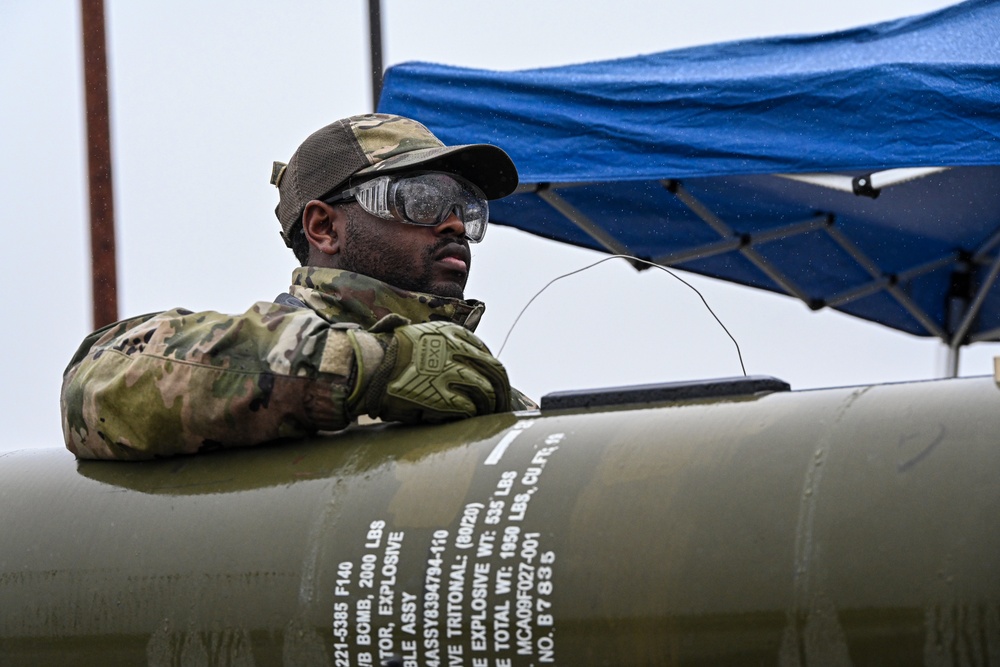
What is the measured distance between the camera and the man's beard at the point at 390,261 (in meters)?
2.65

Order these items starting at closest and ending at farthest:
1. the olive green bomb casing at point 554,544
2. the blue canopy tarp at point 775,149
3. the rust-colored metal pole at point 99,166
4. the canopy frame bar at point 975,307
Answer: the olive green bomb casing at point 554,544 < the blue canopy tarp at point 775,149 < the rust-colored metal pole at point 99,166 < the canopy frame bar at point 975,307

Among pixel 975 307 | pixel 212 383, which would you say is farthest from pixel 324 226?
pixel 975 307

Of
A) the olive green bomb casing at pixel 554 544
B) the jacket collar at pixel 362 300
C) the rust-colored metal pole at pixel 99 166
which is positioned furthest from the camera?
the rust-colored metal pole at pixel 99 166

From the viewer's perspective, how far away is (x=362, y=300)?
8.30ft

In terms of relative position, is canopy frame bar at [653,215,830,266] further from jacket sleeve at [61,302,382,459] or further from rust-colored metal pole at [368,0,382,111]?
jacket sleeve at [61,302,382,459]

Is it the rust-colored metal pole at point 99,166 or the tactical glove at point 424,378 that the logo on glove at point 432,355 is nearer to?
the tactical glove at point 424,378

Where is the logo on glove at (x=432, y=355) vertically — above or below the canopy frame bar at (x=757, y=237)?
above

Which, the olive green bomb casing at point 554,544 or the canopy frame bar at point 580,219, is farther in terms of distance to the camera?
the canopy frame bar at point 580,219

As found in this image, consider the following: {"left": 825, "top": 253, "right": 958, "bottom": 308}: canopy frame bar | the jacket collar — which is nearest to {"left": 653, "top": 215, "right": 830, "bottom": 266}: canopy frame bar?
{"left": 825, "top": 253, "right": 958, "bottom": 308}: canopy frame bar

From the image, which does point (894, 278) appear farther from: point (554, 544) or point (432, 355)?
point (554, 544)

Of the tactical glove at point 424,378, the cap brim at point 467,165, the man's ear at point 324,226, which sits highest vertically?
the cap brim at point 467,165

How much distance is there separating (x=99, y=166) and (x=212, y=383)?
3.79 metres

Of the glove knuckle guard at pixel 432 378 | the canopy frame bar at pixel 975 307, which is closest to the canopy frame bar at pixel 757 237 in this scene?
the canopy frame bar at pixel 975 307

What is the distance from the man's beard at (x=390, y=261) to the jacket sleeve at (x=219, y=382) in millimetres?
472
